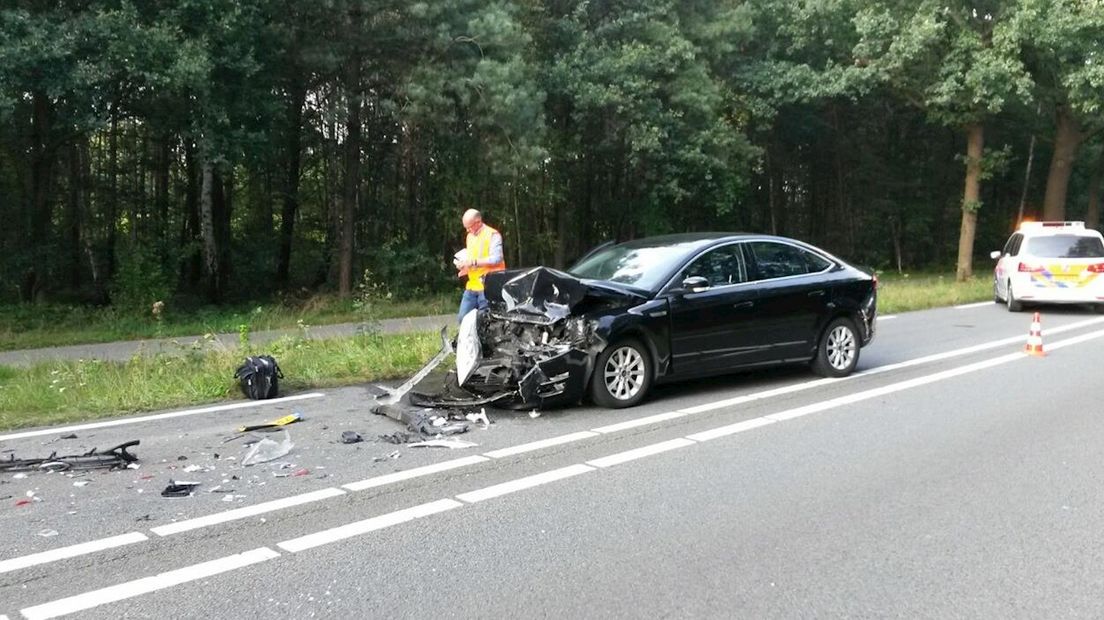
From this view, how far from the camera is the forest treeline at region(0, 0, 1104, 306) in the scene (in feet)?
52.4

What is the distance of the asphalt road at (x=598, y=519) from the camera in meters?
3.86

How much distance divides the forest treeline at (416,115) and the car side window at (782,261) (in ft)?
32.6

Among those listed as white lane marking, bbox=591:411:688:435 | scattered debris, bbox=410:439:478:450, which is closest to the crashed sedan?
white lane marking, bbox=591:411:688:435

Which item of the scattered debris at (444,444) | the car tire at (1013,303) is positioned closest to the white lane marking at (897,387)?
the scattered debris at (444,444)

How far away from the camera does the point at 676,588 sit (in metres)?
3.97

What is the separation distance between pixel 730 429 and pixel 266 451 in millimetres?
3623

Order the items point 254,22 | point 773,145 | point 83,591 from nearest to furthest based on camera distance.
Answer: point 83,591, point 254,22, point 773,145

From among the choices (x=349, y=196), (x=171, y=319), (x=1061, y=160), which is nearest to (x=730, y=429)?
(x=171, y=319)

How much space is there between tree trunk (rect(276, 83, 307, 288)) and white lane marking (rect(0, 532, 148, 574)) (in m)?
18.3

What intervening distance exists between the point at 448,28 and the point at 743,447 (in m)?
13.5

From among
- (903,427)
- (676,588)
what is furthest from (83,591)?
(903,427)

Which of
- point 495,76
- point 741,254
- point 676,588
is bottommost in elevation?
point 676,588

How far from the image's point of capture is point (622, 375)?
7.91 m

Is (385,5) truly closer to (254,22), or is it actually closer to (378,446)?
(254,22)
